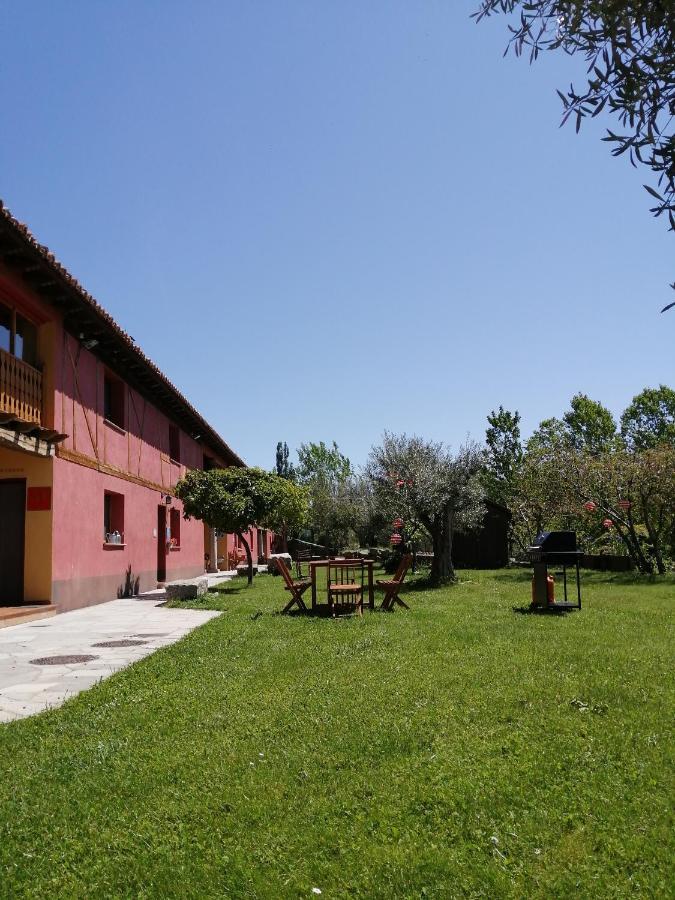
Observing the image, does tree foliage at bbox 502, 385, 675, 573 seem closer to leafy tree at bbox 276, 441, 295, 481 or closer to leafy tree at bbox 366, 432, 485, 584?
leafy tree at bbox 366, 432, 485, 584

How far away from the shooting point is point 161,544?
63.6 feet

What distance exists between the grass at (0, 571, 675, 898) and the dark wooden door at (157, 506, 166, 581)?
42.7 ft

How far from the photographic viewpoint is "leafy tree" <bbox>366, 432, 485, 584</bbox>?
672 inches

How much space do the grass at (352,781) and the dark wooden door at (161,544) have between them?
42.7 feet

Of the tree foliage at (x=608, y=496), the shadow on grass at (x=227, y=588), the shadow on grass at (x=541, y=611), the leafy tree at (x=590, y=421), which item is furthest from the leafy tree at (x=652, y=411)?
the shadow on grass at (x=541, y=611)

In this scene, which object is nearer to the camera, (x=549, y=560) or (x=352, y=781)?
(x=352, y=781)

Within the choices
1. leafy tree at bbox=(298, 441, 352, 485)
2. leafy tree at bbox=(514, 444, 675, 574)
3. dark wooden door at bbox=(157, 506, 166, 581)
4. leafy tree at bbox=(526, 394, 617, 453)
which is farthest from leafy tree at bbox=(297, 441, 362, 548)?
dark wooden door at bbox=(157, 506, 166, 581)

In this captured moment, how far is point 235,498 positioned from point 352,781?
14.3m

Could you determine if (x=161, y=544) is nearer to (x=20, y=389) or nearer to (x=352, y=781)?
(x=20, y=389)

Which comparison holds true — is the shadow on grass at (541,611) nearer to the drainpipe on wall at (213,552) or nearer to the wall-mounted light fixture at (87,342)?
the wall-mounted light fixture at (87,342)

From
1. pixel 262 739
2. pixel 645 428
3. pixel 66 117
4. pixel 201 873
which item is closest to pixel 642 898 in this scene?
pixel 201 873

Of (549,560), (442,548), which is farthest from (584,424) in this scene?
(549,560)

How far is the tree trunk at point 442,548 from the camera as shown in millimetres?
17547

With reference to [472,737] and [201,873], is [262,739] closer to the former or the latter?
[472,737]
